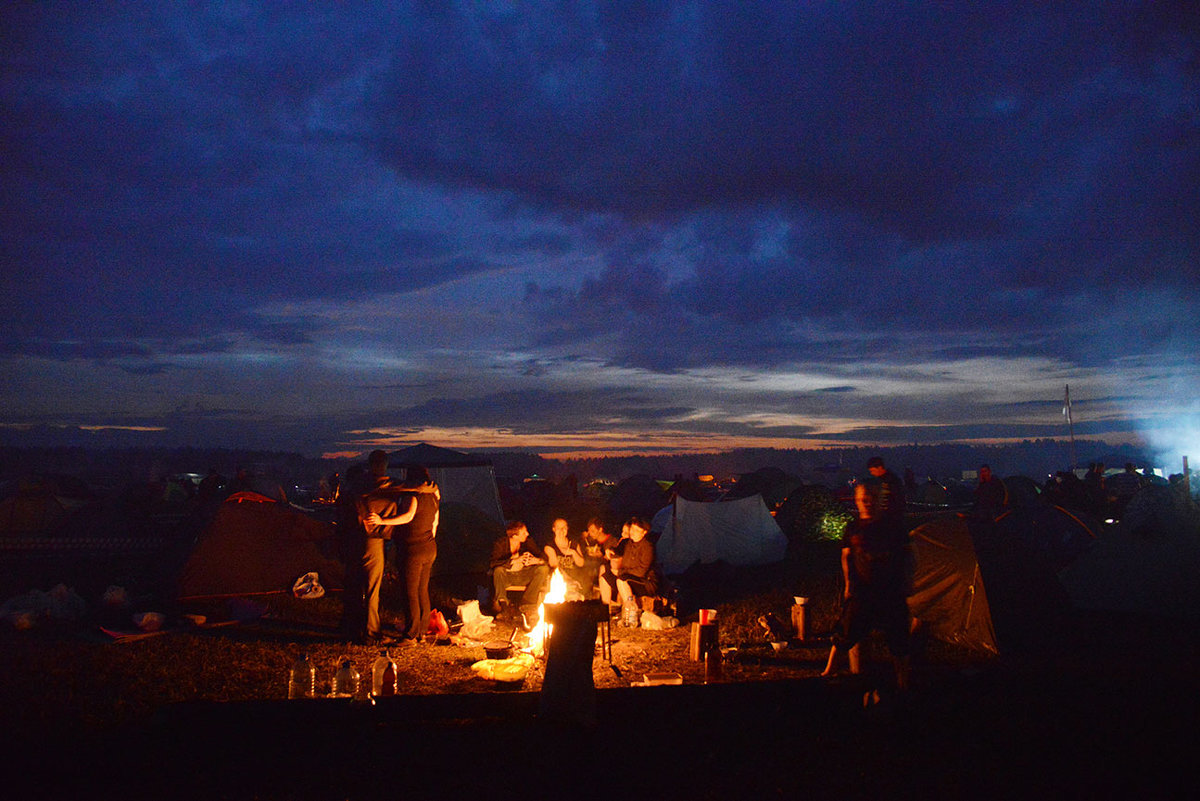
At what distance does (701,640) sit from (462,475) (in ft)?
45.2

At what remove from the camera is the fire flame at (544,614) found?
24.0 ft

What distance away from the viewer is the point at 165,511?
21859 millimetres

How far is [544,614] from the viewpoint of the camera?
262 inches

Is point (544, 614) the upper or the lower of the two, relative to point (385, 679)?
upper

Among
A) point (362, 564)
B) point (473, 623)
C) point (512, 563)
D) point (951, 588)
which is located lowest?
point (473, 623)

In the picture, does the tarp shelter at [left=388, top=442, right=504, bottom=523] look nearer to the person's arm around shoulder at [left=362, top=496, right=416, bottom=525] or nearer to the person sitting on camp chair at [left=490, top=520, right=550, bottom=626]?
the person sitting on camp chair at [left=490, top=520, right=550, bottom=626]

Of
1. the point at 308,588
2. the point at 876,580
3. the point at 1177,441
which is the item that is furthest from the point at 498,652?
the point at 1177,441

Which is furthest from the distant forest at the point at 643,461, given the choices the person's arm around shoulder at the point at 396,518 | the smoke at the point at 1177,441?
the person's arm around shoulder at the point at 396,518

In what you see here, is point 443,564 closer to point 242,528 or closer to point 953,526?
point 242,528

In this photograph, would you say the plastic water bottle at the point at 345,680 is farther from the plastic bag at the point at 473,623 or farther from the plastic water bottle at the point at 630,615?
the plastic water bottle at the point at 630,615

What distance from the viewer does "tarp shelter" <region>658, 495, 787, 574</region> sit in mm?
14320

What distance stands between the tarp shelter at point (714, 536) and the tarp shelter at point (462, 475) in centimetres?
695

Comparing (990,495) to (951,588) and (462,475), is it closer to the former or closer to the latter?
(951,588)

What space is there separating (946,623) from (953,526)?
110 centimetres
